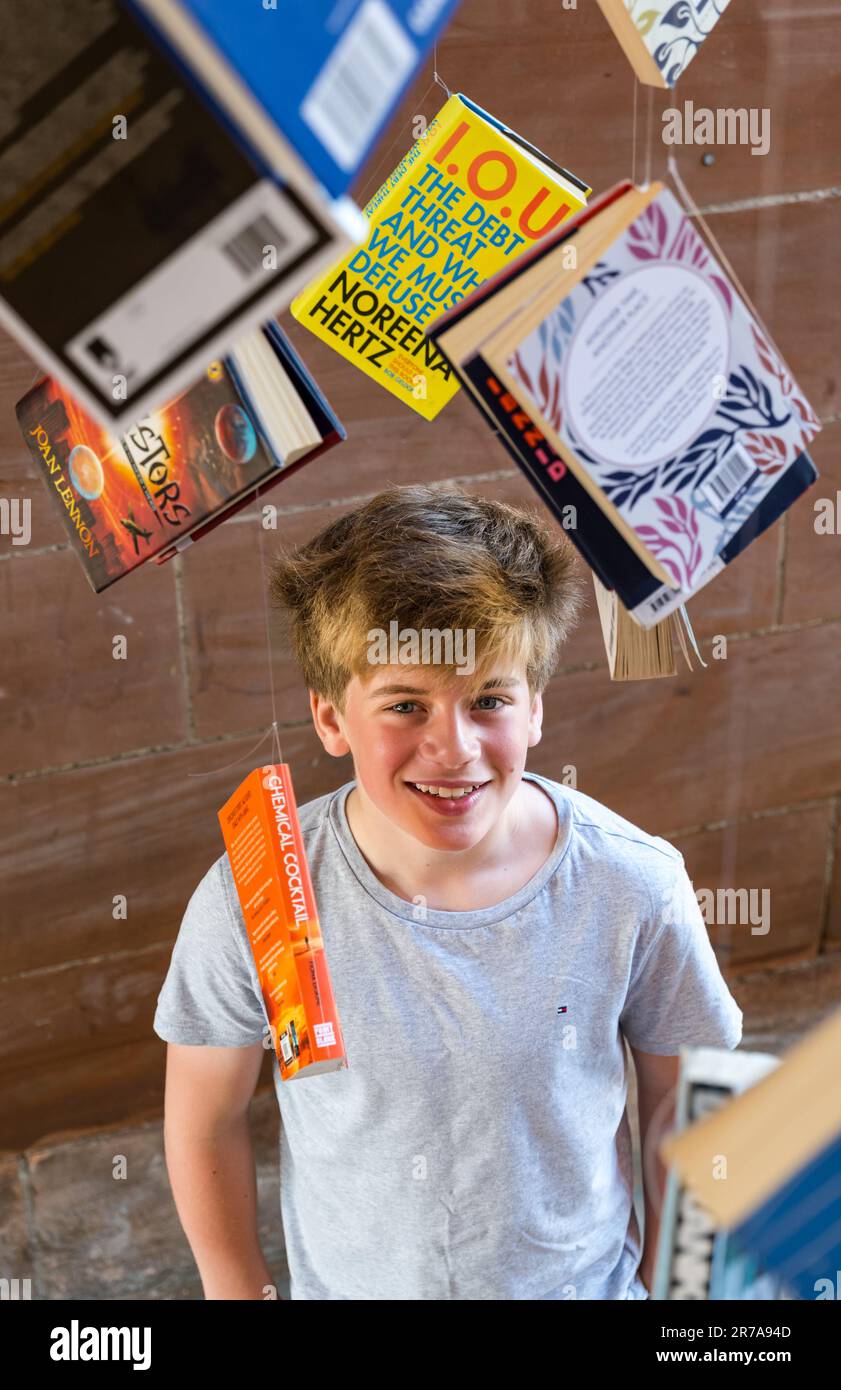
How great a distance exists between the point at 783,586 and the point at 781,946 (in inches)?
28.2

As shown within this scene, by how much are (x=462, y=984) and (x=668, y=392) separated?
63 cm

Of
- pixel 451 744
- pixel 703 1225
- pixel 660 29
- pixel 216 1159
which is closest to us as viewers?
pixel 703 1225

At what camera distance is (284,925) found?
87cm

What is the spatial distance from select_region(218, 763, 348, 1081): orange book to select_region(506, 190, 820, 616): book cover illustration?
0.33 metres

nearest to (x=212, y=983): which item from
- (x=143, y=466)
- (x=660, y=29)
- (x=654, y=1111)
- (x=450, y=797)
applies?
(x=450, y=797)

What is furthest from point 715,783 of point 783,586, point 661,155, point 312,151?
point 312,151

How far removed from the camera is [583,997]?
3.78ft

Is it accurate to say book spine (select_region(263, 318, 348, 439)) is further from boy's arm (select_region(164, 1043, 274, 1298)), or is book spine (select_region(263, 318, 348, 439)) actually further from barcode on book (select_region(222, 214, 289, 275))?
boy's arm (select_region(164, 1043, 274, 1298))

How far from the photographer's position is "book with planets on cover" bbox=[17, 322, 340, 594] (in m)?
0.69

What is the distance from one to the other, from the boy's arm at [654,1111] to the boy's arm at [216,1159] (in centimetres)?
33

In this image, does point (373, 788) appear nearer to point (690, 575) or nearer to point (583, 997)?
point (583, 997)

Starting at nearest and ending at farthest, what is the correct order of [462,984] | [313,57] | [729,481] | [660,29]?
[313,57], [729,481], [660,29], [462,984]

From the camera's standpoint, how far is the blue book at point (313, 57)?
407mm

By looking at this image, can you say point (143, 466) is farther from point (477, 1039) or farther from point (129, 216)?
point (477, 1039)
